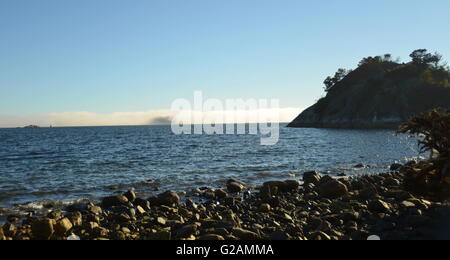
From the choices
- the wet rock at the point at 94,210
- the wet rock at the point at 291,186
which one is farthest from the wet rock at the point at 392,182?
the wet rock at the point at 94,210

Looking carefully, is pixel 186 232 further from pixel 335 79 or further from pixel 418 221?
pixel 335 79

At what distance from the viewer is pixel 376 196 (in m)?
13.2

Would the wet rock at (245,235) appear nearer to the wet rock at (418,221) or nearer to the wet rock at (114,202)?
the wet rock at (418,221)

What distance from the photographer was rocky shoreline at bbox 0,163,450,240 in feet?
28.1

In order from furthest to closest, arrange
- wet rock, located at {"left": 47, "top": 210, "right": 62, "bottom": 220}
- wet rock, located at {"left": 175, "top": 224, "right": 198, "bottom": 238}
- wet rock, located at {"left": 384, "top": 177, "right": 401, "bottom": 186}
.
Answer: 1. wet rock, located at {"left": 384, "top": 177, "right": 401, "bottom": 186}
2. wet rock, located at {"left": 47, "top": 210, "right": 62, "bottom": 220}
3. wet rock, located at {"left": 175, "top": 224, "right": 198, "bottom": 238}

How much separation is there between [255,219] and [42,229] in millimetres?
5980

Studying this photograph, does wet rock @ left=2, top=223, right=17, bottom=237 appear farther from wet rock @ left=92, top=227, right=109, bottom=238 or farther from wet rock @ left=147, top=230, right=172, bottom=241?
wet rock @ left=147, top=230, right=172, bottom=241

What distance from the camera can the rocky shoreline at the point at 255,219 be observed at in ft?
28.1

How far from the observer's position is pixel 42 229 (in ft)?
29.2

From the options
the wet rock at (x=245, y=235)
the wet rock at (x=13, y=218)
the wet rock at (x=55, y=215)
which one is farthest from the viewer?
the wet rock at (x=13, y=218)

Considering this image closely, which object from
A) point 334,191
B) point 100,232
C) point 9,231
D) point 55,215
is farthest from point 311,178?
point 9,231

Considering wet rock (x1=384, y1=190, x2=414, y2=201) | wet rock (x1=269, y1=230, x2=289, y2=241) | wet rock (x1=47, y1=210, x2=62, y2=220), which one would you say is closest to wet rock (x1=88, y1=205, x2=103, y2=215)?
wet rock (x1=47, y1=210, x2=62, y2=220)
